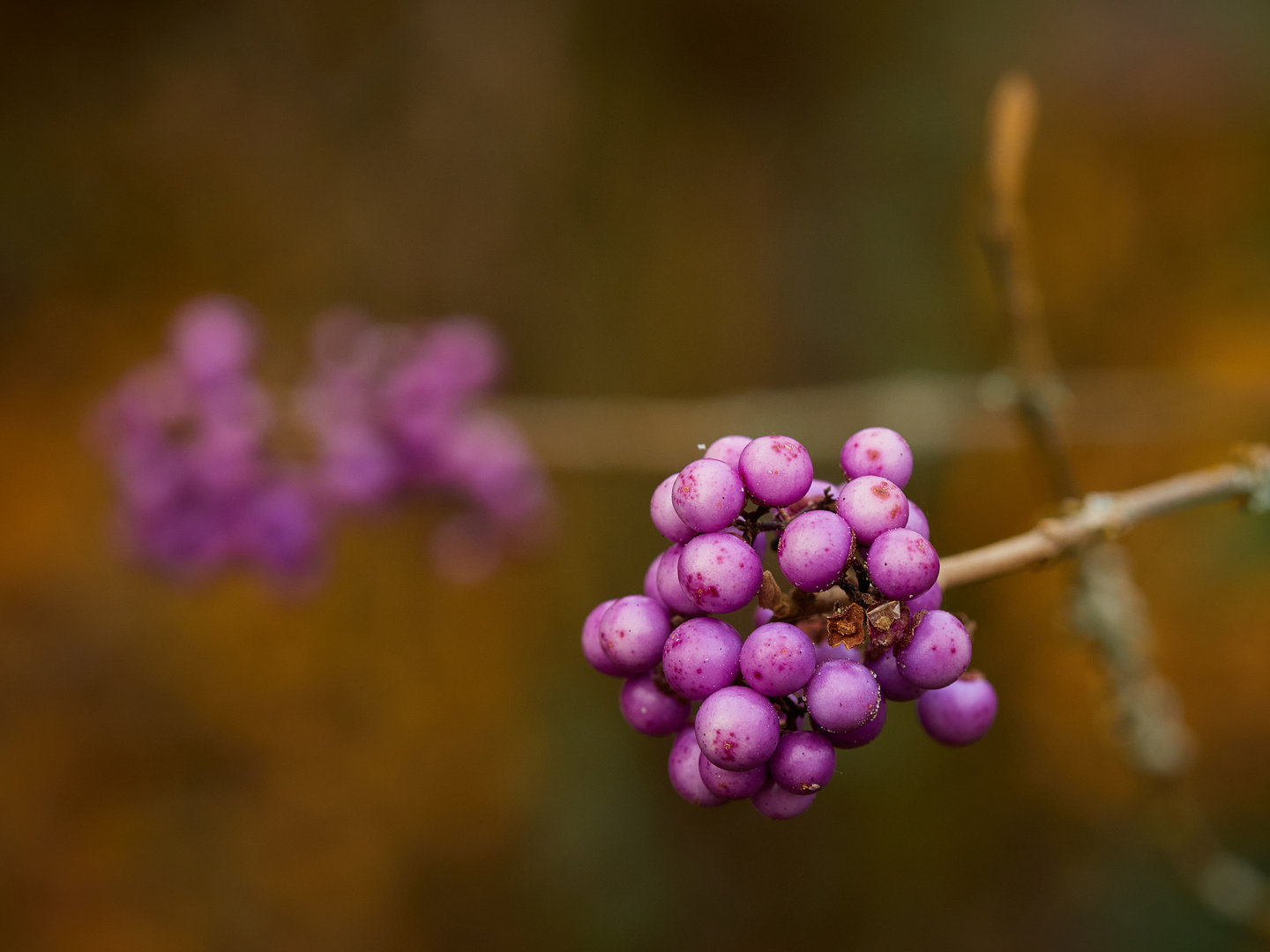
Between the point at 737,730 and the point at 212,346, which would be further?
the point at 212,346

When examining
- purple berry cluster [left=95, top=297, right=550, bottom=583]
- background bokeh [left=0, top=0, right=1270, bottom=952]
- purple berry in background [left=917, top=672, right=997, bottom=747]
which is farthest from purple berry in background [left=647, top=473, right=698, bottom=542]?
background bokeh [left=0, top=0, right=1270, bottom=952]

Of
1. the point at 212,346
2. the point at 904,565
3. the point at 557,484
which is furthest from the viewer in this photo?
the point at 557,484

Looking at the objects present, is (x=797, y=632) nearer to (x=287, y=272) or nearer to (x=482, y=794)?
(x=482, y=794)

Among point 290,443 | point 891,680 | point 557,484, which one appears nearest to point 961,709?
point 891,680

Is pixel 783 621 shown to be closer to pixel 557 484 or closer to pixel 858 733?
pixel 858 733

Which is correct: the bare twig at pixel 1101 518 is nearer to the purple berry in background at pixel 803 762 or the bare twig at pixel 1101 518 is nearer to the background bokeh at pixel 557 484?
the purple berry in background at pixel 803 762

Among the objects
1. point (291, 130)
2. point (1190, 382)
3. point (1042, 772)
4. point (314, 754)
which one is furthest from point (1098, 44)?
point (314, 754)

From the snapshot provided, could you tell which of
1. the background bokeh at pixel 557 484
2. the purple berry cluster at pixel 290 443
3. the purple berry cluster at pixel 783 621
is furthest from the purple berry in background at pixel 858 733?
the background bokeh at pixel 557 484

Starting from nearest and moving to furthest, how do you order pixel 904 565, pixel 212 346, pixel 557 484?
pixel 904 565
pixel 212 346
pixel 557 484

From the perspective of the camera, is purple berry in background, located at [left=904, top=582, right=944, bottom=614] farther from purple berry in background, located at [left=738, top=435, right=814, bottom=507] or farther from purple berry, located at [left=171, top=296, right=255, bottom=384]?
purple berry, located at [left=171, top=296, right=255, bottom=384]

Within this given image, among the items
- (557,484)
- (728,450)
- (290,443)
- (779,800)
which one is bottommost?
(779,800)
